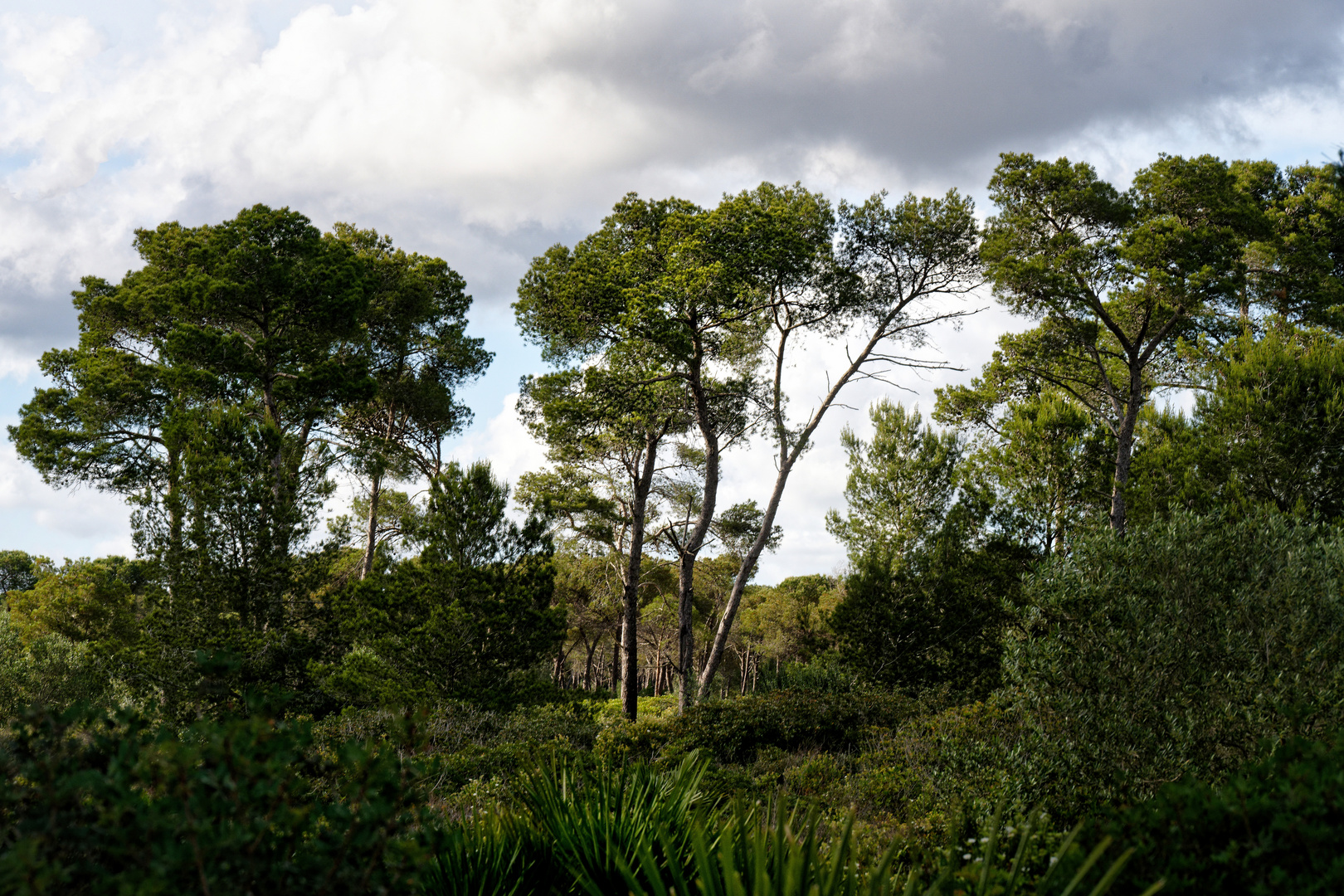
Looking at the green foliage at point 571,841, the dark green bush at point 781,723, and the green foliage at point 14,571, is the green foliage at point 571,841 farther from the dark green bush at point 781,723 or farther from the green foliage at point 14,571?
the green foliage at point 14,571

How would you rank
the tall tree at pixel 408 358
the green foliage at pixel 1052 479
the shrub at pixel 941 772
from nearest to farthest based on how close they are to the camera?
1. the shrub at pixel 941 772
2. the green foliage at pixel 1052 479
3. the tall tree at pixel 408 358

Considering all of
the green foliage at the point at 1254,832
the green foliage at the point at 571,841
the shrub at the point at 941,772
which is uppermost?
the green foliage at the point at 1254,832

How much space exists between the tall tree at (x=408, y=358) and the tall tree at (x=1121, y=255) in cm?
1591

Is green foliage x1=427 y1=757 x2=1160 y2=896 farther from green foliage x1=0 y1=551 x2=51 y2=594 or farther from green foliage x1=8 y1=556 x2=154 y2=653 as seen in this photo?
green foliage x1=0 y1=551 x2=51 y2=594

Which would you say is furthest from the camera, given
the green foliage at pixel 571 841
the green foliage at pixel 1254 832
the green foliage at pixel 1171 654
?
the green foliage at pixel 1171 654

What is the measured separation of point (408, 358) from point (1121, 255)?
19778 millimetres

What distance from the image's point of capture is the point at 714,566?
2772 centimetres

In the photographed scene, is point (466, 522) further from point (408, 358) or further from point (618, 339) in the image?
point (408, 358)

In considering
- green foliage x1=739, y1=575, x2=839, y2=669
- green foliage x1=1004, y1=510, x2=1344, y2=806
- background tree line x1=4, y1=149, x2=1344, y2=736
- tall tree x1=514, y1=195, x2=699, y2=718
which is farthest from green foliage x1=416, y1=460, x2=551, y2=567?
green foliage x1=739, y1=575, x2=839, y2=669

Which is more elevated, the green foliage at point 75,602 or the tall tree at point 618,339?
the tall tree at point 618,339

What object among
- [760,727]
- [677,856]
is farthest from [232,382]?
[677,856]

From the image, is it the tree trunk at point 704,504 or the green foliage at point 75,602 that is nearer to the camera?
the tree trunk at point 704,504

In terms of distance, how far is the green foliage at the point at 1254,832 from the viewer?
252 centimetres

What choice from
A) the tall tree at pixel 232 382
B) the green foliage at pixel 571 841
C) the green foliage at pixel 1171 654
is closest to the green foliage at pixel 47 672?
the tall tree at pixel 232 382
